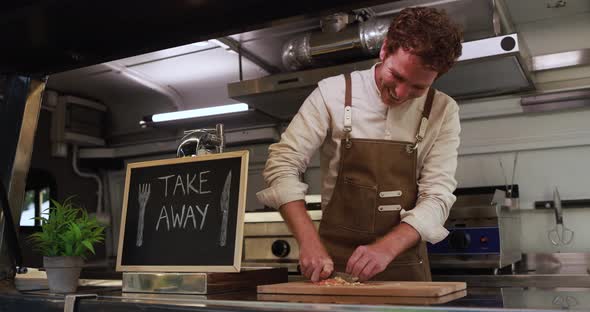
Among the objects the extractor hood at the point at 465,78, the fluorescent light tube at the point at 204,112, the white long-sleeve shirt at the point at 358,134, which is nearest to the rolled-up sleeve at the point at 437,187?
the white long-sleeve shirt at the point at 358,134

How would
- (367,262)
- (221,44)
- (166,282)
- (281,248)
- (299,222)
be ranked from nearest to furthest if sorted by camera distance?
1. (166,282)
2. (367,262)
3. (299,222)
4. (281,248)
5. (221,44)

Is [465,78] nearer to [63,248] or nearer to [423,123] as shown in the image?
[423,123]

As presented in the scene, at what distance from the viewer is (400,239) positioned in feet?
4.74

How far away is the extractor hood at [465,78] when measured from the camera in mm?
2590

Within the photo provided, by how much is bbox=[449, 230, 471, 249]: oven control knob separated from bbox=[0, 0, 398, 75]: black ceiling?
5.43 ft

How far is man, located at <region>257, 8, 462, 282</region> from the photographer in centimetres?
154

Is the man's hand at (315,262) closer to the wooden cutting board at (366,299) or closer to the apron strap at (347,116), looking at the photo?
the wooden cutting board at (366,299)

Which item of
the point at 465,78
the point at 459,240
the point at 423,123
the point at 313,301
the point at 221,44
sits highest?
the point at 221,44

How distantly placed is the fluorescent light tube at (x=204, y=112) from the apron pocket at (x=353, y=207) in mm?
1928

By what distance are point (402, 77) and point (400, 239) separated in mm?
A: 426

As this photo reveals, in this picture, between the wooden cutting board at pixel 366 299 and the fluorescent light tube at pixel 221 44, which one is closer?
the wooden cutting board at pixel 366 299

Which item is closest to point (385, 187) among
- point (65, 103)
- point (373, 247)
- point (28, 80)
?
point (373, 247)

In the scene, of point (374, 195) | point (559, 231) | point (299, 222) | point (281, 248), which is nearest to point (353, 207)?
point (374, 195)

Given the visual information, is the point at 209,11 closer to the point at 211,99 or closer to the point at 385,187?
the point at 385,187
